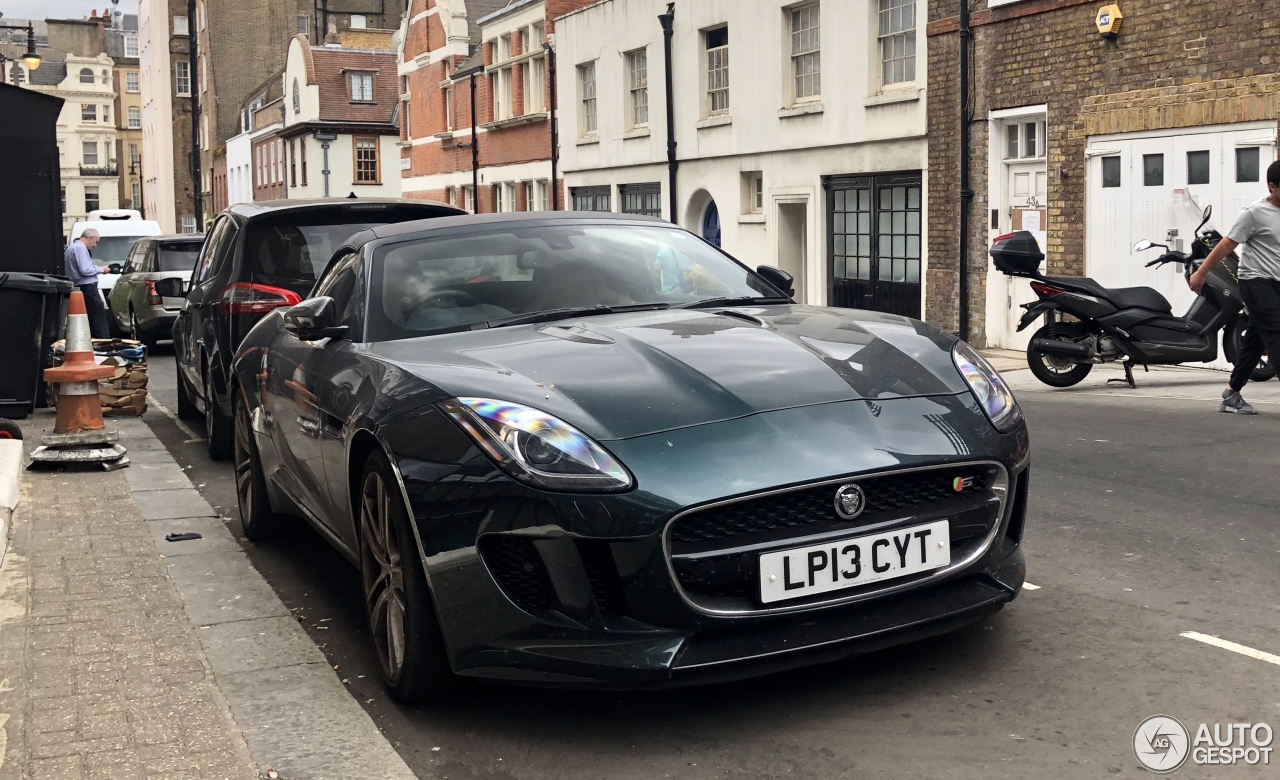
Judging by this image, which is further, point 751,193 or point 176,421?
point 751,193

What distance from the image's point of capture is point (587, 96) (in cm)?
3328

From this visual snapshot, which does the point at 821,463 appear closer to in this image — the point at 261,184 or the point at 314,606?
the point at 314,606

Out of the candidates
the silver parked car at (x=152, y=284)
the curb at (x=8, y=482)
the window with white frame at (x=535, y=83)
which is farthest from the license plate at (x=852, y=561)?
the window with white frame at (x=535, y=83)

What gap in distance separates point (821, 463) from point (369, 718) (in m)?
1.52

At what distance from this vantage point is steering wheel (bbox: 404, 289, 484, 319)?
540 cm

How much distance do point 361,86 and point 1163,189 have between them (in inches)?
2227

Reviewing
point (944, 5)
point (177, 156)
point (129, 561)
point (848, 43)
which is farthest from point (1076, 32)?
point (177, 156)

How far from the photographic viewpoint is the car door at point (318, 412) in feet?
16.7

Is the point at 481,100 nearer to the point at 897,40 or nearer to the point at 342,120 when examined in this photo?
the point at 897,40

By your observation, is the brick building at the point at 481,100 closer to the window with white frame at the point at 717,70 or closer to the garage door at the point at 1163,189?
the window with white frame at the point at 717,70

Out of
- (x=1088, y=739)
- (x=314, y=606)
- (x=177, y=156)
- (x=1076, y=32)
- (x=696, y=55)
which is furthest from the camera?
(x=177, y=156)

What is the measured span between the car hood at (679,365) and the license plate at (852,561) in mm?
436

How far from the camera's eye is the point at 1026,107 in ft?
58.7

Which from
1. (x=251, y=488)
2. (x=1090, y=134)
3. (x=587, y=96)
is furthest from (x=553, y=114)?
(x=251, y=488)
